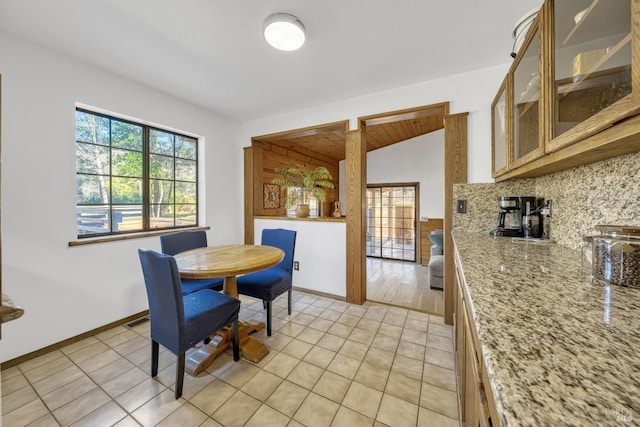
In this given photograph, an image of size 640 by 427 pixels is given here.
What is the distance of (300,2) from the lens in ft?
4.82

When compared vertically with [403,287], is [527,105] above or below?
above

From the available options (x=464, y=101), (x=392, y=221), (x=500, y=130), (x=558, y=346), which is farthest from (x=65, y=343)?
(x=392, y=221)

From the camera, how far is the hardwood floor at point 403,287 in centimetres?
292

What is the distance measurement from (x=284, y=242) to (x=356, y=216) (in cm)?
89

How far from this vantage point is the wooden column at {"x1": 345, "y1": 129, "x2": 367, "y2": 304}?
280 centimetres

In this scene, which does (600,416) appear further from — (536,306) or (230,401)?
(230,401)

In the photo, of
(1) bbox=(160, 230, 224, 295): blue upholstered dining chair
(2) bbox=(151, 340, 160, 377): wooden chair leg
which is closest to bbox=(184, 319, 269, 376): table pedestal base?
(2) bbox=(151, 340, 160, 377): wooden chair leg

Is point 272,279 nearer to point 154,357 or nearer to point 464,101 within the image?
point 154,357

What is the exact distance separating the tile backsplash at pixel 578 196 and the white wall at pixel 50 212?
3.46 meters

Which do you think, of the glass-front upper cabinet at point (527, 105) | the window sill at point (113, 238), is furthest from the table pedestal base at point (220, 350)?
the glass-front upper cabinet at point (527, 105)

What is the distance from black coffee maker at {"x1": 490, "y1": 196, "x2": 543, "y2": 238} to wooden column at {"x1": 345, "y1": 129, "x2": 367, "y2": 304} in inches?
51.1

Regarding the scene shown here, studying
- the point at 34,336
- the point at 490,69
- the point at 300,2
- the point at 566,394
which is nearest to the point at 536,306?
the point at 566,394

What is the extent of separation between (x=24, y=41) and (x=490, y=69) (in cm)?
382

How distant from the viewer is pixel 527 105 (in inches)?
50.6
